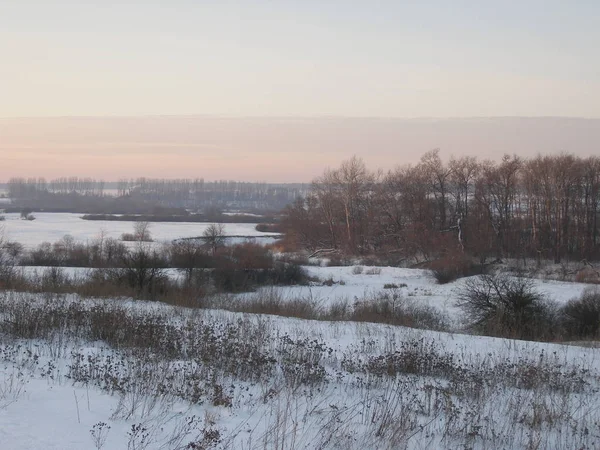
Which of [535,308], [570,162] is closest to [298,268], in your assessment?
[535,308]

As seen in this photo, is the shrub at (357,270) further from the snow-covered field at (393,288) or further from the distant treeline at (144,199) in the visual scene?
the distant treeline at (144,199)

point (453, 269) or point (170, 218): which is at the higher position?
point (170, 218)

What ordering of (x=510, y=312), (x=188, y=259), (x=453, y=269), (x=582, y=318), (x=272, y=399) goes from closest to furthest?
(x=272, y=399) < (x=510, y=312) < (x=582, y=318) < (x=188, y=259) < (x=453, y=269)

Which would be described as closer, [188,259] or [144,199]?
[188,259]

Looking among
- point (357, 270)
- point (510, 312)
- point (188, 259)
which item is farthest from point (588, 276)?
point (188, 259)

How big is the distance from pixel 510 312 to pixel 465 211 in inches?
1313

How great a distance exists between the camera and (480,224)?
4719 centimetres

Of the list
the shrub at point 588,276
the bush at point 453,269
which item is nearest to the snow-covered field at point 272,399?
the bush at point 453,269

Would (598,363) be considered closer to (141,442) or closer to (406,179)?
(141,442)

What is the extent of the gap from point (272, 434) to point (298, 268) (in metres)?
28.4

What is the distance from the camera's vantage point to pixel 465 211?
50156 millimetres

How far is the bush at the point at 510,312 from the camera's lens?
16.9 m

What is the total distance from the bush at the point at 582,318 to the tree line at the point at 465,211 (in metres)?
22.5

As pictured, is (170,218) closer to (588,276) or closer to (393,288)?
(393,288)
